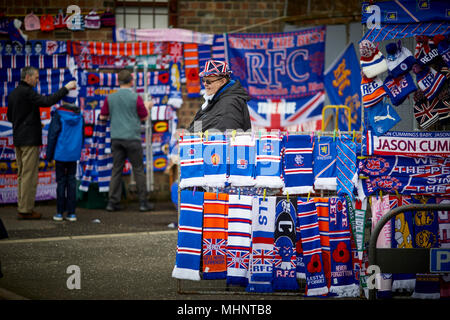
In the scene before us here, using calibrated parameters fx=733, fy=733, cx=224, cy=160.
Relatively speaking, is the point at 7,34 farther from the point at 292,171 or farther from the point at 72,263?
the point at 292,171

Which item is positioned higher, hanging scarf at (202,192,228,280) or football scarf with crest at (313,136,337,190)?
football scarf with crest at (313,136,337,190)

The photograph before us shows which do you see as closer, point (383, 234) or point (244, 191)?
point (383, 234)

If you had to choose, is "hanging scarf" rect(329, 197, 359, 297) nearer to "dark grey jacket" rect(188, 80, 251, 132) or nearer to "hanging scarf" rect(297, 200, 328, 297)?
"hanging scarf" rect(297, 200, 328, 297)

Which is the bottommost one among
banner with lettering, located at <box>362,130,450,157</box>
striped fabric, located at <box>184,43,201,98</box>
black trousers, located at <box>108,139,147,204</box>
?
black trousers, located at <box>108,139,147,204</box>

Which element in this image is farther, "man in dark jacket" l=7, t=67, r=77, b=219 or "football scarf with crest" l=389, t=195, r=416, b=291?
"man in dark jacket" l=7, t=67, r=77, b=219

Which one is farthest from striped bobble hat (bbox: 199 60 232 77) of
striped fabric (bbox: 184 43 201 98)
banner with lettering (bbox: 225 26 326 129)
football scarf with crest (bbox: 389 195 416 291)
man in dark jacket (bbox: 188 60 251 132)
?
striped fabric (bbox: 184 43 201 98)

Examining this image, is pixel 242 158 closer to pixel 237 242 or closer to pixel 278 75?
pixel 237 242

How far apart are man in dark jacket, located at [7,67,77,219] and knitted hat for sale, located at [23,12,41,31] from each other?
2.09 metres

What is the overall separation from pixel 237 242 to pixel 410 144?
1806 mm

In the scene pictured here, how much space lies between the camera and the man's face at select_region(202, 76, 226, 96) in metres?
7.45

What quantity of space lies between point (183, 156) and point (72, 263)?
2.25 metres

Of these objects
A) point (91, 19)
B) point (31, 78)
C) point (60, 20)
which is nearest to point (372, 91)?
point (31, 78)

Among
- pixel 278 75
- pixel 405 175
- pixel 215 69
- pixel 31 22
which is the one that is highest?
pixel 31 22

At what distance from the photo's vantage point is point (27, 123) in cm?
1108
